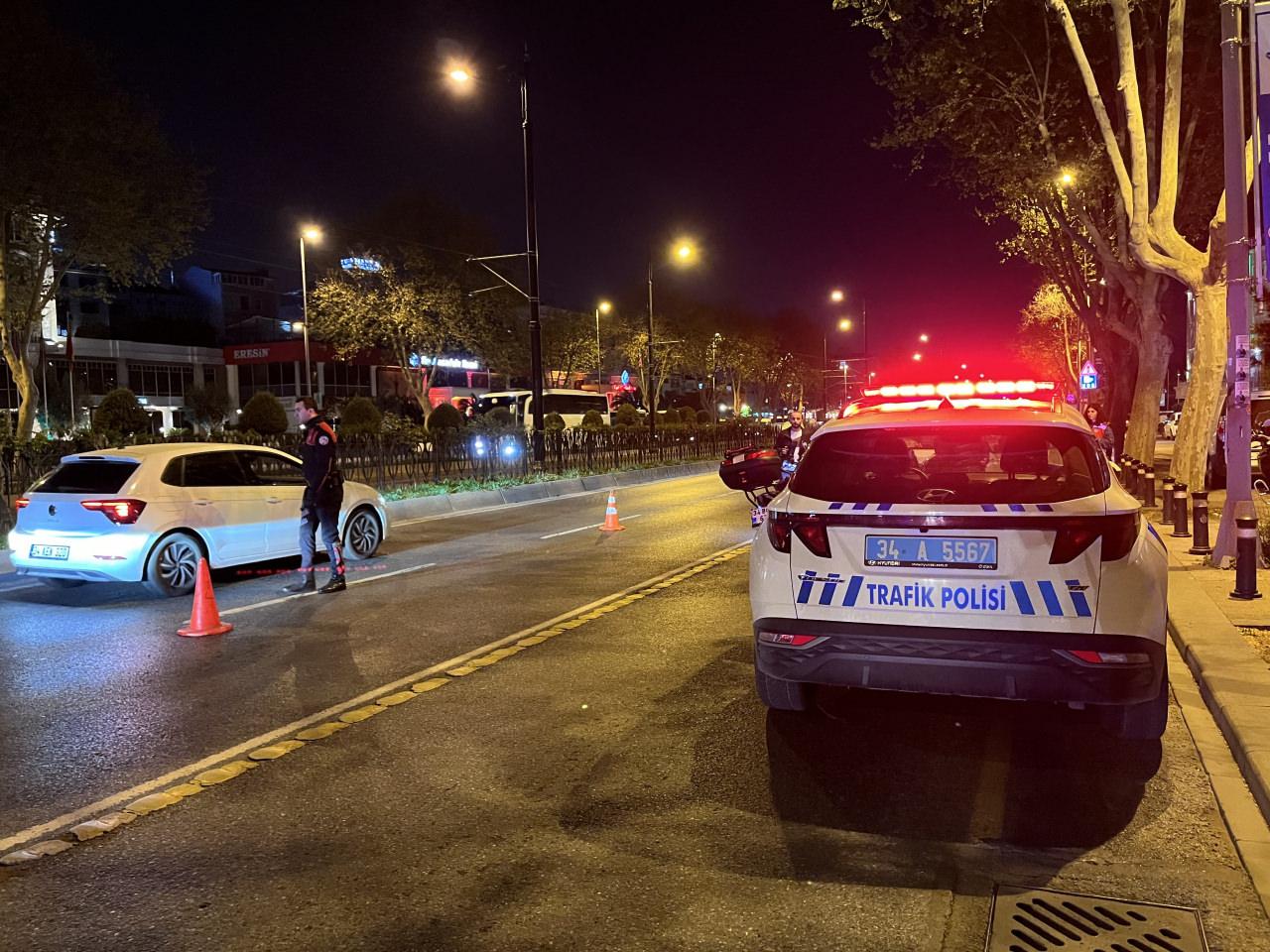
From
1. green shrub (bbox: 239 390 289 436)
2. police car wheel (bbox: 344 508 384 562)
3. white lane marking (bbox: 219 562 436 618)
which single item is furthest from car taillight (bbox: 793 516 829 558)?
green shrub (bbox: 239 390 289 436)

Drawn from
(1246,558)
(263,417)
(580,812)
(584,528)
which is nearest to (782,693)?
(580,812)

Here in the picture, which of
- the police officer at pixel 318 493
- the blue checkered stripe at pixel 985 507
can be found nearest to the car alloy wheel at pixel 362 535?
the police officer at pixel 318 493

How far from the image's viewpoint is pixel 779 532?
474 cm

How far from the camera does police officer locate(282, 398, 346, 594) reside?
9.38 metres

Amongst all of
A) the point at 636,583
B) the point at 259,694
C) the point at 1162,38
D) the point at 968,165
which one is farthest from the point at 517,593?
the point at 968,165

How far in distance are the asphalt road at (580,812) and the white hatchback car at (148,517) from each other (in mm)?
2035

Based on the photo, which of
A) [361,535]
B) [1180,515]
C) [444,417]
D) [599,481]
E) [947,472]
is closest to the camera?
[947,472]

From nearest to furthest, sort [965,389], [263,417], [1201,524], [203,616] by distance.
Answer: [965,389] < [203,616] < [1201,524] < [263,417]

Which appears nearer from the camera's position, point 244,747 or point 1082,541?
point 1082,541

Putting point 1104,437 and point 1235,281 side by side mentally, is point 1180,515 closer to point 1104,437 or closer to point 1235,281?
point 1235,281

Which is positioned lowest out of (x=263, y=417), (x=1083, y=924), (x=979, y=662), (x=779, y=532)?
(x=1083, y=924)

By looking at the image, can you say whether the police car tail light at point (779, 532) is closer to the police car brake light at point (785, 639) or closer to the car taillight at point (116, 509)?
the police car brake light at point (785, 639)

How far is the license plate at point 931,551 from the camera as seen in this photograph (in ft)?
14.2

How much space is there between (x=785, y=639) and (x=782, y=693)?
64 cm
